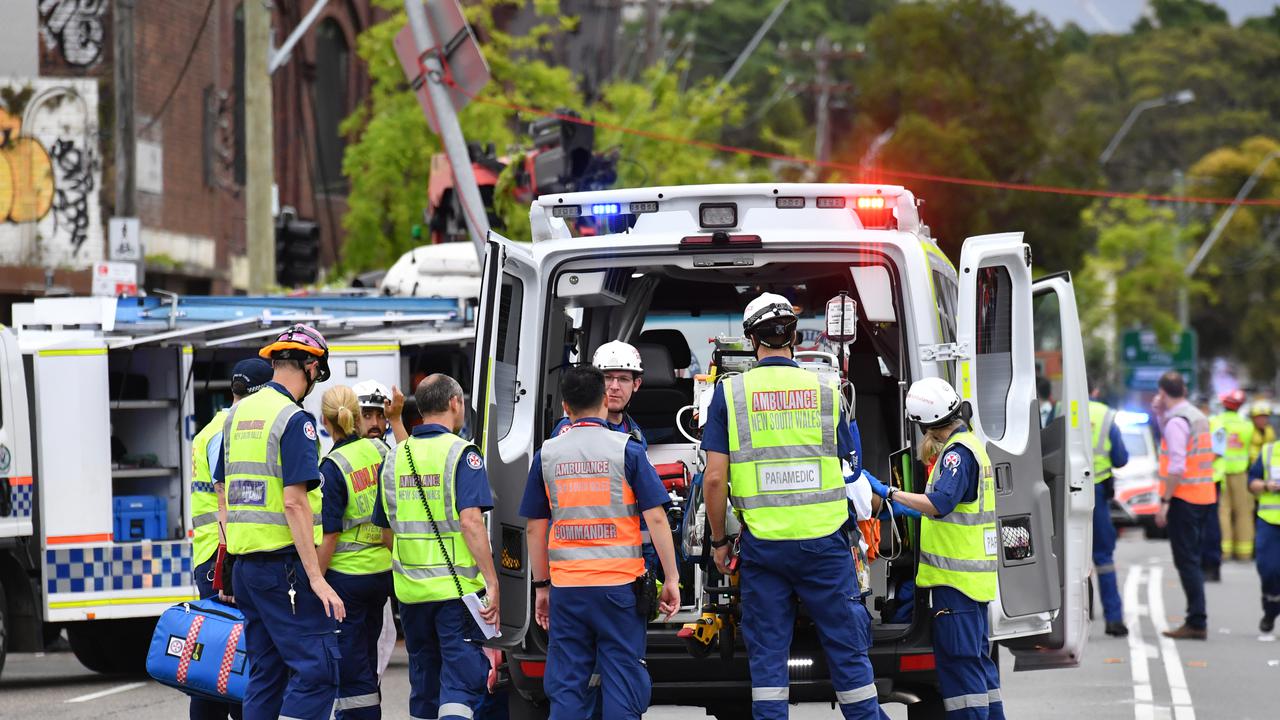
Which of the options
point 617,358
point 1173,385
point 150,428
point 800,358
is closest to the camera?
point 617,358

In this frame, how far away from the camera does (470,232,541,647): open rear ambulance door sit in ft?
26.3

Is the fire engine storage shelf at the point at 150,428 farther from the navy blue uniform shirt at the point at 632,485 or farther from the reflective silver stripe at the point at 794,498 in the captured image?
the reflective silver stripe at the point at 794,498

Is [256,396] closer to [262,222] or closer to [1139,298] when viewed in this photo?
[262,222]

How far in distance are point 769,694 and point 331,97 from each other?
29.5 m

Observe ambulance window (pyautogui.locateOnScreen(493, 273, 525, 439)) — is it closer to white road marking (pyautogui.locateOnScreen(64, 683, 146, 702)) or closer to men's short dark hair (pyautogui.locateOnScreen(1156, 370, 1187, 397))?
white road marking (pyautogui.locateOnScreen(64, 683, 146, 702))

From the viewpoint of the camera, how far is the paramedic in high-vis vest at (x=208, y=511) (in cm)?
876

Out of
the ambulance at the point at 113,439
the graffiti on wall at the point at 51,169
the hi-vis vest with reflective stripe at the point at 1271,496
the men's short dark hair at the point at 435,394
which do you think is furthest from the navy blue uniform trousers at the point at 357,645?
the graffiti on wall at the point at 51,169

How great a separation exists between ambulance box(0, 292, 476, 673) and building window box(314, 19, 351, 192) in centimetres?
2105

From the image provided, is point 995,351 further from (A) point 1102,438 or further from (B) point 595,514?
(A) point 1102,438

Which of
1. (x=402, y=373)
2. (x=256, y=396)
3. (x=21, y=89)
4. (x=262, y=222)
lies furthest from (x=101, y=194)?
(x=256, y=396)

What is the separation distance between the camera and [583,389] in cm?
753

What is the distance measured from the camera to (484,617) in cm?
796

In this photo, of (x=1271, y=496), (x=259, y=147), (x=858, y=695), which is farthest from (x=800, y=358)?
(x=259, y=147)

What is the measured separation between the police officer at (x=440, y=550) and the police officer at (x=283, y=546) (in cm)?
36
